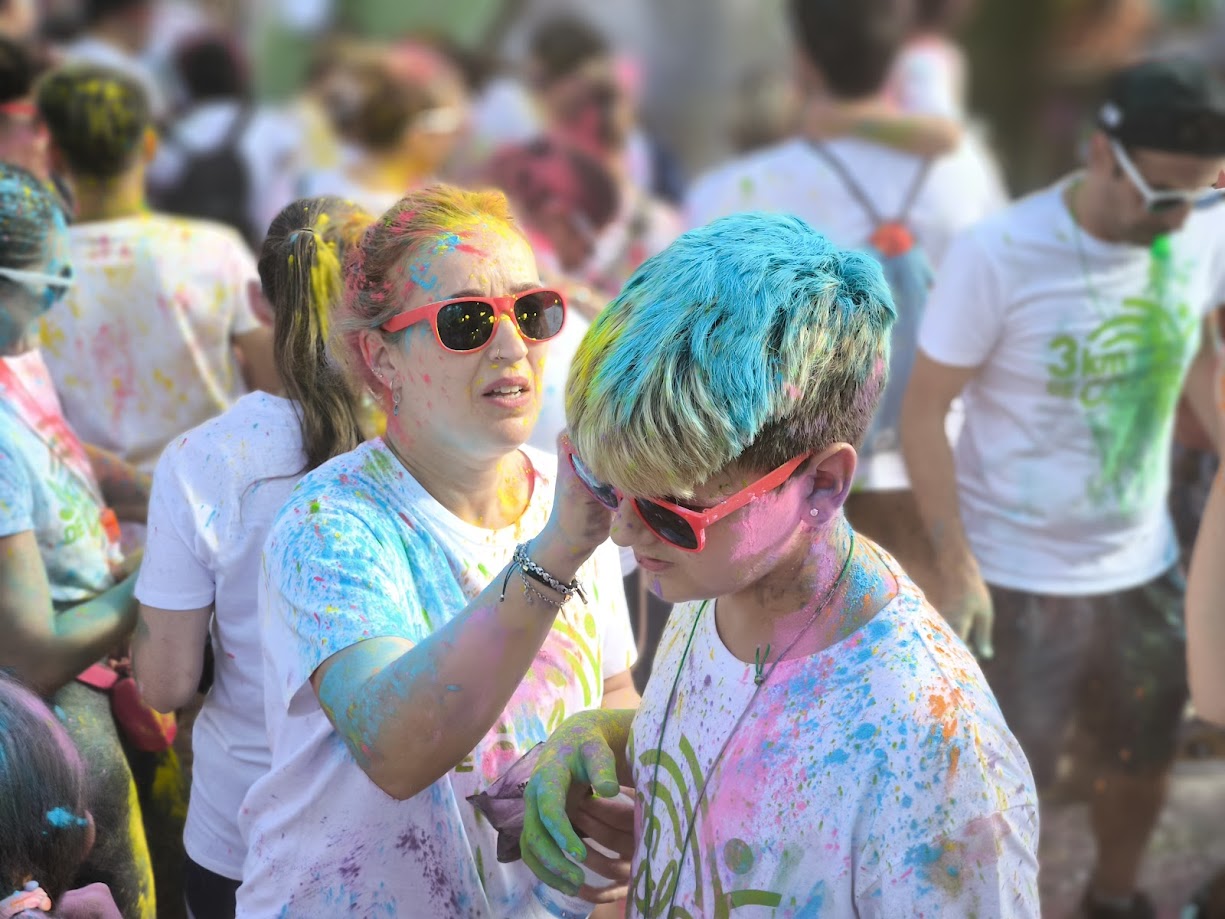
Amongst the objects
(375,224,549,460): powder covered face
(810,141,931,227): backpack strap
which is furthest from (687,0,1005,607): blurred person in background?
(375,224,549,460): powder covered face

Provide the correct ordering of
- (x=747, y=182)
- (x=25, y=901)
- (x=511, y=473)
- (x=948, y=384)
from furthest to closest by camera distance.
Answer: (x=747, y=182), (x=948, y=384), (x=511, y=473), (x=25, y=901)

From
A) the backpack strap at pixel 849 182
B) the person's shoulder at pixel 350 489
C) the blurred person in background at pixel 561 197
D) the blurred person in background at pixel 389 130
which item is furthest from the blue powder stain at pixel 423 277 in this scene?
the blurred person in background at pixel 389 130

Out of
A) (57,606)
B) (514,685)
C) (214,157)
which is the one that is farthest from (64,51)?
(514,685)

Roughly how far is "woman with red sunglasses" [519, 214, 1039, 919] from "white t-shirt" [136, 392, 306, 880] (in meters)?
0.79

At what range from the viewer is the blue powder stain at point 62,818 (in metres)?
1.93

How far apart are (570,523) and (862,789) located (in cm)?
49

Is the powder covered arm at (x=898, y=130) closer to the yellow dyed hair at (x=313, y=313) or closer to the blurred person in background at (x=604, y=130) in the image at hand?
A: the blurred person in background at (x=604, y=130)

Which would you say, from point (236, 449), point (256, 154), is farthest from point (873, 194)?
point (256, 154)

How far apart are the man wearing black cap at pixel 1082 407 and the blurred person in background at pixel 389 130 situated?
2822mm

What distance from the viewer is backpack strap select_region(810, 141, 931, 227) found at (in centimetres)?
412

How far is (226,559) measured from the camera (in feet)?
7.45

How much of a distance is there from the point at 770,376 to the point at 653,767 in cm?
61

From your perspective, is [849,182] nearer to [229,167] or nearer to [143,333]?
[143,333]

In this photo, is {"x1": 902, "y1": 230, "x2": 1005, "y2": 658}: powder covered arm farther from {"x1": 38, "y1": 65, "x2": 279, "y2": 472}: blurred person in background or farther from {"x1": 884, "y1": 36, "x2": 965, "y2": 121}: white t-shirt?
{"x1": 884, "y1": 36, "x2": 965, "y2": 121}: white t-shirt
